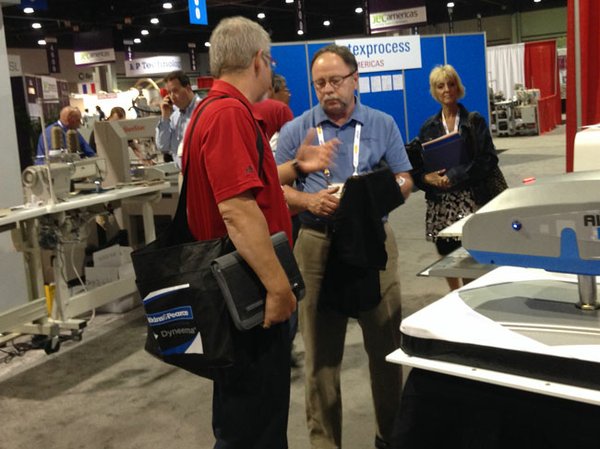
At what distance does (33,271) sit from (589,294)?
12.0 feet

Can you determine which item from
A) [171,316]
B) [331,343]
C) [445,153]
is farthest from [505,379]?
[445,153]

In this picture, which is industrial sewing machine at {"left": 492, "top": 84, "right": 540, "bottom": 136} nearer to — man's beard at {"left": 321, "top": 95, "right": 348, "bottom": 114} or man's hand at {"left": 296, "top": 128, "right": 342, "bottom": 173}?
man's beard at {"left": 321, "top": 95, "right": 348, "bottom": 114}

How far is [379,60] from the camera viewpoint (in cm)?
939

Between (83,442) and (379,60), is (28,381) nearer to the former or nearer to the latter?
(83,442)

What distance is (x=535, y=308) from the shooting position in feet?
3.81

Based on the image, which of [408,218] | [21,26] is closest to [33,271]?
[408,218]

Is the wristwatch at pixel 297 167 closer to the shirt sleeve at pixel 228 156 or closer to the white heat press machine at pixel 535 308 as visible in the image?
the shirt sleeve at pixel 228 156

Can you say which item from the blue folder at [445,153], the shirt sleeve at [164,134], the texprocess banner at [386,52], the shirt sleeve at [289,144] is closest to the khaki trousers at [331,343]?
the shirt sleeve at [289,144]

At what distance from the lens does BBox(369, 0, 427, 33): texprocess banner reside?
13234mm

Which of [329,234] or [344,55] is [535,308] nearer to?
[329,234]

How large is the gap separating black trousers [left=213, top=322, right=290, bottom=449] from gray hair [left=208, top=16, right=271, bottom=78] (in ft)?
2.23

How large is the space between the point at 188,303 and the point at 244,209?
26cm

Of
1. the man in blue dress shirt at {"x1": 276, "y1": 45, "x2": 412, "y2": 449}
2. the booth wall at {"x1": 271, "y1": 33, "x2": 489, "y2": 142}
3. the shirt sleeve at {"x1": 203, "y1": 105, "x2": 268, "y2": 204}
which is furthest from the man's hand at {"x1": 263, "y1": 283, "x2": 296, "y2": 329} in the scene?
the booth wall at {"x1": 271, "y1": 33, "x2": 489, "y2": 142}

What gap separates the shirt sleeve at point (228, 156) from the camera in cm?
165
